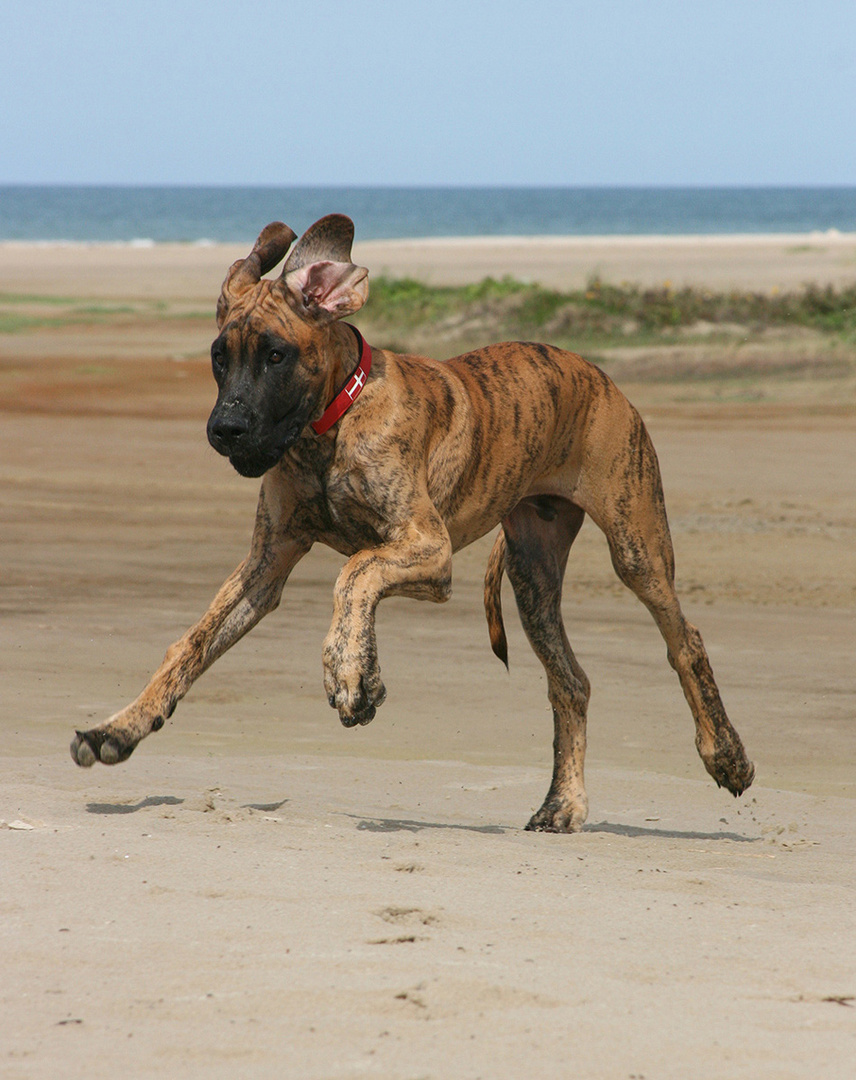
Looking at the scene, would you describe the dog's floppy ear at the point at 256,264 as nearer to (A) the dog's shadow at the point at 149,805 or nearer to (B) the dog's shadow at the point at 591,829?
(A) the dog's shadow at the point at 149,805

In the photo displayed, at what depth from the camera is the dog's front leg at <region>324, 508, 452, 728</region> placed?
4.30 meters

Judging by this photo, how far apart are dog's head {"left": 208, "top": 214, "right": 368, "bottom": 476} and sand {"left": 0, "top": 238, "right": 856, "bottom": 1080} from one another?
44.6 inches

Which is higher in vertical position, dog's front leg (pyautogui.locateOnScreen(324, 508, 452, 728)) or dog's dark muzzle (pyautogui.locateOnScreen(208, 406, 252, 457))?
dog's dark muzzle (pyautogui.locateOnScreen(208, 406, 252, 457))

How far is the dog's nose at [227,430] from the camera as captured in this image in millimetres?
4387

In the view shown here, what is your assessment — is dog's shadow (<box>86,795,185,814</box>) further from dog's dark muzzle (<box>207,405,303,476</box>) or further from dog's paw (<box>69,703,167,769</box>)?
dog's dark muzzle (<box>207,405,303,476</box>)

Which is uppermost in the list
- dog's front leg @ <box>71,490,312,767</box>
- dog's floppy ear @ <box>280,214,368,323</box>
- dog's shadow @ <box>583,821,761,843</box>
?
dog's floppy ear @ <box>280,214,368,323</box>

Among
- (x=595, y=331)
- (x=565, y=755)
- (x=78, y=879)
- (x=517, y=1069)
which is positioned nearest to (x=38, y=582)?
(x=565, y=755)

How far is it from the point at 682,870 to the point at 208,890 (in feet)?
4.69

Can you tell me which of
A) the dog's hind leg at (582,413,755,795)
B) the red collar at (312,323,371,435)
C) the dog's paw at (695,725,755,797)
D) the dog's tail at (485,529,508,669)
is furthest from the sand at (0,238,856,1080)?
the red collar at (312,323,371,435)

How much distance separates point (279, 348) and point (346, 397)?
1.14 ft

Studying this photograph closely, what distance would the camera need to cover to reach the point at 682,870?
14.8 feet

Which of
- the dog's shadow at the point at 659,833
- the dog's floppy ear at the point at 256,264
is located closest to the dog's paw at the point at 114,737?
the dog's floppy ear at the point at 256,264

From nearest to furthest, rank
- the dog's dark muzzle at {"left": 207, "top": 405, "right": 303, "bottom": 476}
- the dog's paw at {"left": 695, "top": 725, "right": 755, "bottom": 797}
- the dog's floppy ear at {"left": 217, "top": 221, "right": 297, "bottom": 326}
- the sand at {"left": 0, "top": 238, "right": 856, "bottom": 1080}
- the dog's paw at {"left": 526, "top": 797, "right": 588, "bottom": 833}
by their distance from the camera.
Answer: the sand at {"left": 0, "top": 238, "right": 856, "bottom": 1080} → the dog's dark muzzle at {"left": 207, "top": 405, "right": 303, "bottom": 476} → the dog's floppy ear at {"left": 217, "top": 221, "right": 297, "bottom": 326} → the dog's paw at {"left": 526, "top": 797, "right": 588, "bottom": 833} → the dog's paw at {"left": 695, "top": 725, "right": 755, "bottom": 797}

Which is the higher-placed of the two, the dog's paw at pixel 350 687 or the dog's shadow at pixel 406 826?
the dog's paw at pixel 350 687
